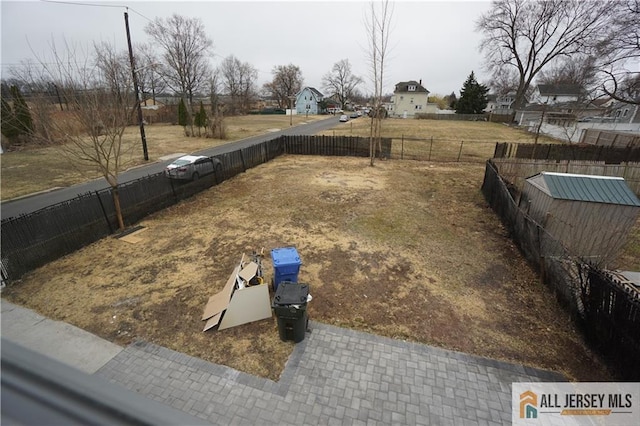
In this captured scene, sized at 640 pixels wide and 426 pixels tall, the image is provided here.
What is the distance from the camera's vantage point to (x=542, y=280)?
20.8 feet

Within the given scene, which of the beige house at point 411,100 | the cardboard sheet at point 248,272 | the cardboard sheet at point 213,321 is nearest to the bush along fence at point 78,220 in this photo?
the cardboard sheet at point 213,321

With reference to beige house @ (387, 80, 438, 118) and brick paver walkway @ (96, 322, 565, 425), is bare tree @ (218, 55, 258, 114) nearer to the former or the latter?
beige house @ (387, 80, 438, 118)


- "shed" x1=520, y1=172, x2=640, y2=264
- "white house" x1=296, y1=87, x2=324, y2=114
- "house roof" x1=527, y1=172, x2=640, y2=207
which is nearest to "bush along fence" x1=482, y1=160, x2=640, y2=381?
"shed" x1=520, y1=172, x2=640, y2=264

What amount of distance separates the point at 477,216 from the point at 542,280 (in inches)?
158

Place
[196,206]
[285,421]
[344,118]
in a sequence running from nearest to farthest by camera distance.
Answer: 1. [285,421]
2. [196,206]
3. [344,118]

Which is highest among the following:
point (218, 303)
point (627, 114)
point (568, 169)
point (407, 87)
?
point (407, 87)

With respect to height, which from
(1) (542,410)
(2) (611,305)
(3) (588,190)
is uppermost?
(3) (588,190)

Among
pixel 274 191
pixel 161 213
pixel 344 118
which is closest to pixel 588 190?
pixel 274 191

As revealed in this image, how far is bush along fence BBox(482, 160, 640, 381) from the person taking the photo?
4090mm

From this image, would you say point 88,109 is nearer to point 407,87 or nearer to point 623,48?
point 623,48

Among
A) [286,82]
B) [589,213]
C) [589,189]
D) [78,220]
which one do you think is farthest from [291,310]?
[286,82]

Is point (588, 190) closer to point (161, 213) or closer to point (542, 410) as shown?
point (542, 410)

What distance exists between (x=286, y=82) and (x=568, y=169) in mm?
70368

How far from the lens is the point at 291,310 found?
4.57 m
